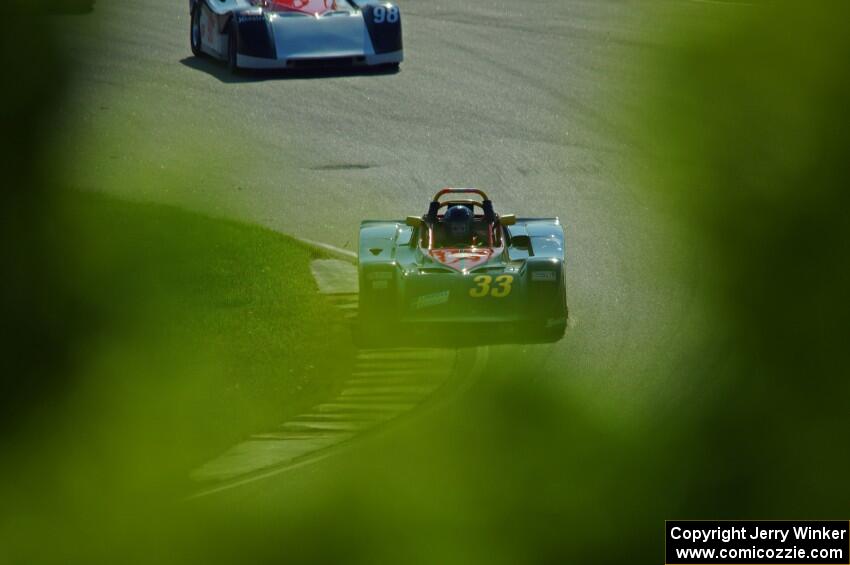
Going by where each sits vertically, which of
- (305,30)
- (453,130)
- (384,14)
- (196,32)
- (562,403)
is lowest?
(453,130)

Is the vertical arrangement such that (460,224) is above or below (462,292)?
above

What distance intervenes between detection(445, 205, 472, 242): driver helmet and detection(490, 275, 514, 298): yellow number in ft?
2.71

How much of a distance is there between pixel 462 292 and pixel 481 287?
0.48 ft

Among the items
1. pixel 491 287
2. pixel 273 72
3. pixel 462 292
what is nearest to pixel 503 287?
pixel 491 287

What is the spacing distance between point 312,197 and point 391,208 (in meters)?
0.95

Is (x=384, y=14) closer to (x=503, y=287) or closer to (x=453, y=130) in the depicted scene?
(x=453, y=130)

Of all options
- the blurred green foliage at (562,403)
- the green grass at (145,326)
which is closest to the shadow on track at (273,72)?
the green grass at (145,326)

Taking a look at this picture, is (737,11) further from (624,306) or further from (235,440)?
(624,306)

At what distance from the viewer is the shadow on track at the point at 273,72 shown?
19266 mm

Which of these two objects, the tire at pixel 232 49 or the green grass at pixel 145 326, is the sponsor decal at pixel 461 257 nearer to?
the green grass at pixel 145 326

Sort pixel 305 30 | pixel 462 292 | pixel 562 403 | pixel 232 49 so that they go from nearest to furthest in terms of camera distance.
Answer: pixel 562 403
pixel 462 292
pixel 305 30
pixel 232 49

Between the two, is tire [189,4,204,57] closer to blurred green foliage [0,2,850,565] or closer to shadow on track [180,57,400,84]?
shadow on track [180,57,400,84]

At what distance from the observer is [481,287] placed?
1016 centimetres

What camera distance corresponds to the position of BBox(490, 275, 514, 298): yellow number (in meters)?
10.2
